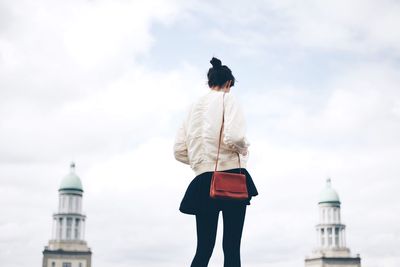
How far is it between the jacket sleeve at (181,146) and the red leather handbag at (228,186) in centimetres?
61

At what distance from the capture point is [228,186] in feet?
22.4

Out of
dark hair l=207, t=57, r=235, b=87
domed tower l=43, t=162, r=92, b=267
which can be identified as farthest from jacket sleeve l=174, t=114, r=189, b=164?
domed tower l=43, t=162, r=92, b=267

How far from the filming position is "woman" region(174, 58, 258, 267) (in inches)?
273

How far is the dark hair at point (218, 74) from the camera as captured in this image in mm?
7438

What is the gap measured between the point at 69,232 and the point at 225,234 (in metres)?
97.3

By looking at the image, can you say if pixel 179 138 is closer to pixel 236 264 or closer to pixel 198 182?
pixel 198 182

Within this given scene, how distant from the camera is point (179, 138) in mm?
7422

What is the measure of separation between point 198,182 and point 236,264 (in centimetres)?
83

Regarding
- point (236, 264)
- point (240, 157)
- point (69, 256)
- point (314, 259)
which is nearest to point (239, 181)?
point (240, 157)

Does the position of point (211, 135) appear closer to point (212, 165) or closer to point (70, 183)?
point (212, 165)

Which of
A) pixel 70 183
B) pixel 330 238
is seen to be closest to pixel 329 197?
pixel 330 238

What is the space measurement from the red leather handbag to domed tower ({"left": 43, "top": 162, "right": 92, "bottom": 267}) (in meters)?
92.9

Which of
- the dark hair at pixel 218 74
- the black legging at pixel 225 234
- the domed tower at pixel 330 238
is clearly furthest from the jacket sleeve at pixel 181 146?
the domed tower at pixel 330 238

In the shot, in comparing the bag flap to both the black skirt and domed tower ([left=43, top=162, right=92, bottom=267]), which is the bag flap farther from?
domed tower ([left=43, top=162, right=92, bottom=267])
